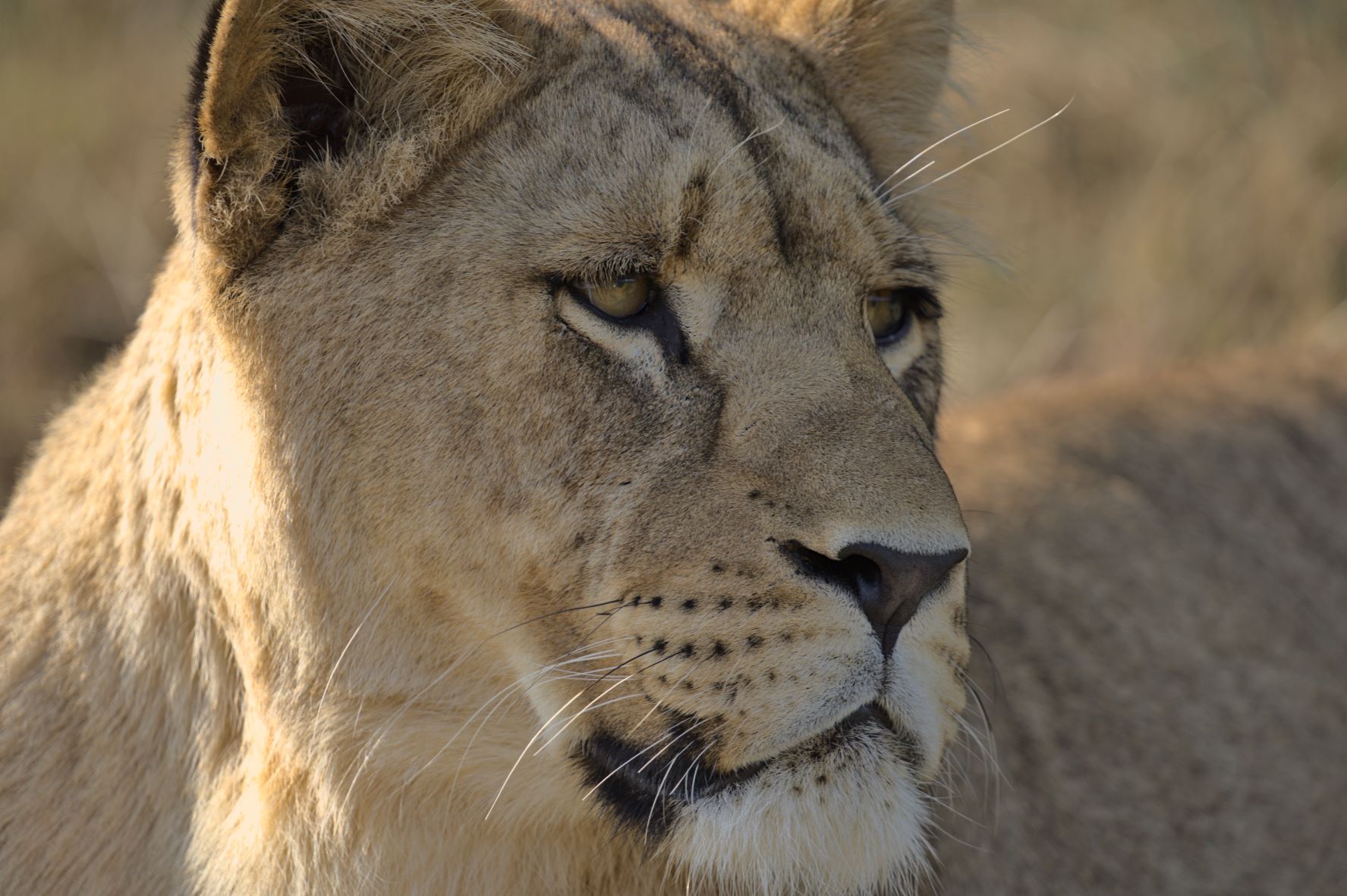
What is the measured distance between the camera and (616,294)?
233 cm

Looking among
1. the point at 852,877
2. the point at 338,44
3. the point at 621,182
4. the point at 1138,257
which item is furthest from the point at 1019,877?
the point at 1138,257

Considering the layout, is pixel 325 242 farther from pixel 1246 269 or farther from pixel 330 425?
pixel 1246 269

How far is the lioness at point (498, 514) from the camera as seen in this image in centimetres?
214

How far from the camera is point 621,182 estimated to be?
234 cm

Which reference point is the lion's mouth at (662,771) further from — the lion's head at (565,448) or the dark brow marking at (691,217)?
the dark brow marking at (691,217)

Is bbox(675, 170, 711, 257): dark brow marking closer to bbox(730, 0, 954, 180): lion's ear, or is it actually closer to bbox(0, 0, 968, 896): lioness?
bbox(0, 0, 968, 896): lioness

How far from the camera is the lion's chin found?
83.6 inches

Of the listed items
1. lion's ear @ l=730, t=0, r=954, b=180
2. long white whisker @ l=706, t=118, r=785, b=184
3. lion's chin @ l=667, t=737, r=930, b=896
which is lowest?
lion's chin @ l=667, t=737, r=930, b=896

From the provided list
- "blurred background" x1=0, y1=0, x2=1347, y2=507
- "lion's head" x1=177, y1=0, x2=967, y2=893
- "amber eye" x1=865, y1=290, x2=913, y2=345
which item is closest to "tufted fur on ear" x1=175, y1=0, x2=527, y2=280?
"lion's head" x1=177, y1=0, x2=967, y2=893

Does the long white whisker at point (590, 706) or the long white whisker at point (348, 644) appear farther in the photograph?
the long white whisker at point (348, 644)

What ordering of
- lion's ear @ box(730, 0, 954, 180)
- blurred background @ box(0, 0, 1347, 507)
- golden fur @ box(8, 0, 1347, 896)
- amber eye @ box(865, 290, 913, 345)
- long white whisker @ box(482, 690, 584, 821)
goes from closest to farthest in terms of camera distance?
golden fur @ box(8, 0, 1347, 896) < long white whisker @ box(482, 690, 584, 821) < amber eye @ box(865, 290, 913, 345) < lion's ear @ box(730, 0, 954, 180) < blurred background @ box(0, 0, 1347, 507)

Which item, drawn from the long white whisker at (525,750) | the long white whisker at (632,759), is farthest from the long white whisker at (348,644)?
the long white whisker at (632,759)

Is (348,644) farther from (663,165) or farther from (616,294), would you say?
(663,165)

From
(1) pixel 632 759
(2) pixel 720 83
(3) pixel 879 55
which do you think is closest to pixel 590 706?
(1) pixel 632 759
